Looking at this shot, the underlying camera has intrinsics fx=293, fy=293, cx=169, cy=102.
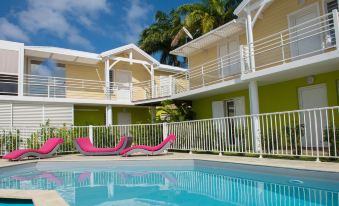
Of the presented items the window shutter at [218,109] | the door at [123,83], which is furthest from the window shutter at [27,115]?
the window shutter at [218,109]

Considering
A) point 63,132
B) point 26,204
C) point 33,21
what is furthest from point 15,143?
point 33,21

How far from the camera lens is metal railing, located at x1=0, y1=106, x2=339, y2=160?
9.41 m

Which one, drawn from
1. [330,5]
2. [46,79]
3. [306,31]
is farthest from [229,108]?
[46,79]

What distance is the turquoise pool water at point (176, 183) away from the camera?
6.17 meters

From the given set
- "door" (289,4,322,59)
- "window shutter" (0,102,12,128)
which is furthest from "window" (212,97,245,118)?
"window shutter" (0,102,12,128)

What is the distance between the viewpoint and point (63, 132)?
15586 millimetres

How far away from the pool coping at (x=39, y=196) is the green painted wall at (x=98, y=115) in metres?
14.3

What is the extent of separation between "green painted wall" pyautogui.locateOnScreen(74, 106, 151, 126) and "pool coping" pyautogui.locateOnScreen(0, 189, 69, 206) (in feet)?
46.8

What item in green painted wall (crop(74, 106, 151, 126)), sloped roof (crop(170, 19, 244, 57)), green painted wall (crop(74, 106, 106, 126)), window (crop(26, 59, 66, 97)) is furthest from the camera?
green painted wall (crop(74, 106, 151, 126))

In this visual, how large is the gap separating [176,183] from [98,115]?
1434 centimetres

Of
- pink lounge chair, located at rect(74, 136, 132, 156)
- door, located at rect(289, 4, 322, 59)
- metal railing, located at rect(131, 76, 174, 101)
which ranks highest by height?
door, located at rect(289, 4, 322, 59)

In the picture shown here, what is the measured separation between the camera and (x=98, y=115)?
21.5 m

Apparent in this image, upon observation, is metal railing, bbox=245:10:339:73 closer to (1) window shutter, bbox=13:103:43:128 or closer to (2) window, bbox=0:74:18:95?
(1) window shutter, bbox=13:103:43:128

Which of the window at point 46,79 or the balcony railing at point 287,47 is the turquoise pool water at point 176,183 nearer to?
the balcony railing at point 287,47
